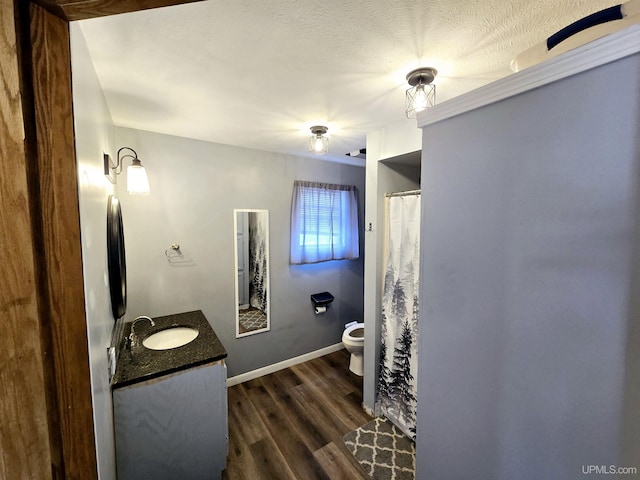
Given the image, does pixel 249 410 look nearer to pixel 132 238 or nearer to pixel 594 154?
pixel 132 238

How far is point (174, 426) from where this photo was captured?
4.64 feet

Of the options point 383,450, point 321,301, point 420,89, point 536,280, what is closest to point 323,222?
point 321,301

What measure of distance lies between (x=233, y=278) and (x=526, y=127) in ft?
7.98

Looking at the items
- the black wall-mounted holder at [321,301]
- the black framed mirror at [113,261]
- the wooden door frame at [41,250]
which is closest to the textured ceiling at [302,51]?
the wooden door frame at [41,250]

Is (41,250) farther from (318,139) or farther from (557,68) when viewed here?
(318,139)

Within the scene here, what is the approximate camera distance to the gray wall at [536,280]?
443 millimetres

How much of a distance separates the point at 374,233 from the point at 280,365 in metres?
1.87

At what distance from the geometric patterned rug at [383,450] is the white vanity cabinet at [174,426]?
3.12ft

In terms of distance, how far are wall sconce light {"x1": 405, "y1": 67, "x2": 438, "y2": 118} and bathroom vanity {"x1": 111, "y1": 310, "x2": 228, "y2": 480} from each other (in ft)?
6.10

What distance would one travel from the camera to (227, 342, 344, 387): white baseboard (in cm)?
255

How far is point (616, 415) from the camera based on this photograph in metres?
0.45

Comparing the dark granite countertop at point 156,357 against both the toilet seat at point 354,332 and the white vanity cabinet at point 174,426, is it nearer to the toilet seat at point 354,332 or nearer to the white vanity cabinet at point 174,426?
the white vanity cabinet at point 174,426

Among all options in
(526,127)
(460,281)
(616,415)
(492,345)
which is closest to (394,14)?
(526,127)

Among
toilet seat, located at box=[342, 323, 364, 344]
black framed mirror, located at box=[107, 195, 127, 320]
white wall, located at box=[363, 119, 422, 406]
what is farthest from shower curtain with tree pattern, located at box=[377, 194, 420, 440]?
black framed mirror, located at box=[107, 195, 127, 320]
